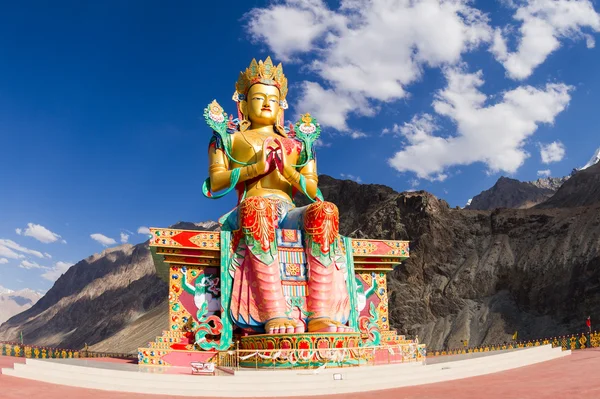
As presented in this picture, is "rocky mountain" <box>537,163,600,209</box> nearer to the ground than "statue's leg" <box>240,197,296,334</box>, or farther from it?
farther from it

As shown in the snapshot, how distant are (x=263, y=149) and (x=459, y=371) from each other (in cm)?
636

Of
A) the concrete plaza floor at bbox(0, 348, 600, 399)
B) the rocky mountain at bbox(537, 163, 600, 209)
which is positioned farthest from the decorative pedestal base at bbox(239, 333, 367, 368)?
the rocky mountain at bbox(537, 163, 600, 209)

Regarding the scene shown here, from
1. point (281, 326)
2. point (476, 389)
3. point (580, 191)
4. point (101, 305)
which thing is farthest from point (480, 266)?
point (101, 305)

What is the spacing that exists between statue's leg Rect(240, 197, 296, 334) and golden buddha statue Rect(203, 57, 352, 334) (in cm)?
2

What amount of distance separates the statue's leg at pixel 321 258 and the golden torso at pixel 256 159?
1900mm

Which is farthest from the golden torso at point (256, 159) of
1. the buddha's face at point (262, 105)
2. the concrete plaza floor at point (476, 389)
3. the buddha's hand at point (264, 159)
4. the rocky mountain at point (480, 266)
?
the rocky mountain at point (480, 266)

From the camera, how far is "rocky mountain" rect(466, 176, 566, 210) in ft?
232

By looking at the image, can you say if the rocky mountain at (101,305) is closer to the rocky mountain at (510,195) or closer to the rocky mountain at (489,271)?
the rocky mountain at (489,271)

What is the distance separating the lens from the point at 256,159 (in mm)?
12984

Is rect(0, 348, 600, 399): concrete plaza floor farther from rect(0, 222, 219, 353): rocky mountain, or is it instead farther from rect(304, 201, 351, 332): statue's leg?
rect(0, 222, 219, 353): rocky mountain

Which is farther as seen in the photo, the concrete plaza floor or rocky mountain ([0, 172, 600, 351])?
rocky mountain ([0, 172, 600, 351])

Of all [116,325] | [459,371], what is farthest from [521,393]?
[116,325]

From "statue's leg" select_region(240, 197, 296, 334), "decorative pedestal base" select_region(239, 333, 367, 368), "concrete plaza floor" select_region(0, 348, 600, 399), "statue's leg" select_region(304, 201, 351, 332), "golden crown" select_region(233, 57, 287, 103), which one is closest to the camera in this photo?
"concrete plaza floor" select_region(0, 348, 600, 399)

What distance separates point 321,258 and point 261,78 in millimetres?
5432
